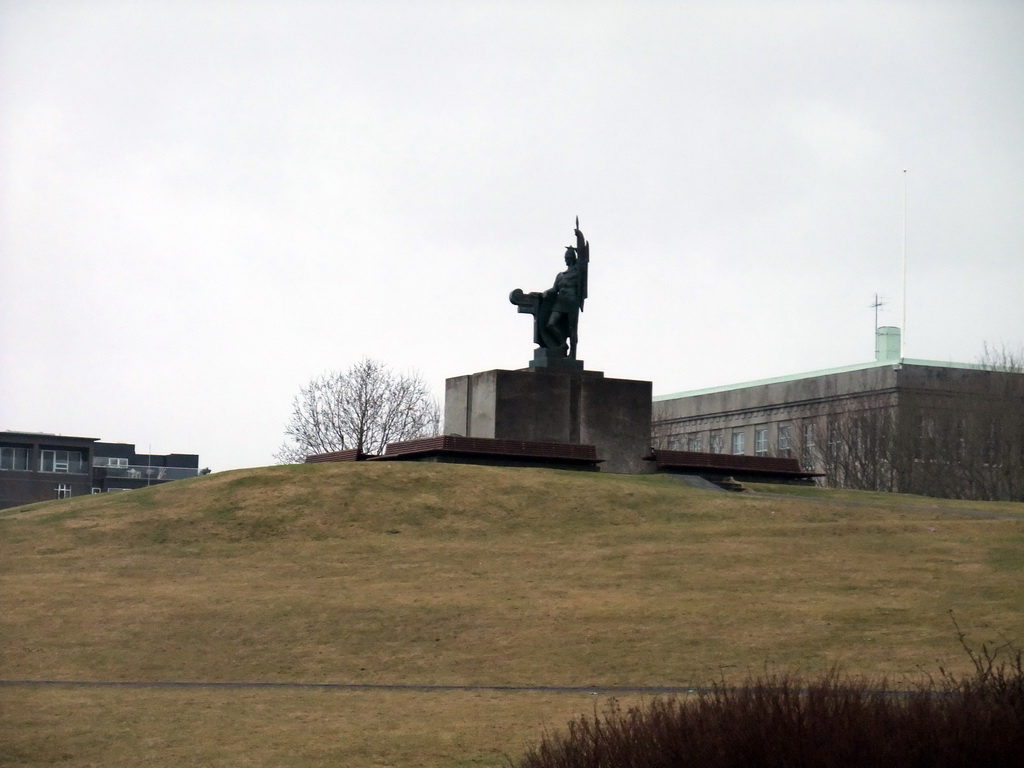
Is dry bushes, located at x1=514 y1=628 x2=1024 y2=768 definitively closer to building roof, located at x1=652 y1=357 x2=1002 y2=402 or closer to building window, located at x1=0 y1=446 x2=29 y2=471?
building roof, located at x1=652 y1=357 x2=1002 y2=402

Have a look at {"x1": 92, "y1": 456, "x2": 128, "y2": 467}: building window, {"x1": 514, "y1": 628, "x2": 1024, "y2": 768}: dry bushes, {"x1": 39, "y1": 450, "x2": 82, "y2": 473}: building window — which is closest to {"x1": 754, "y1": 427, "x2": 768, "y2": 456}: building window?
{"x1": 39, "y1": 450, "x2": 82, "y2": 473}: building window

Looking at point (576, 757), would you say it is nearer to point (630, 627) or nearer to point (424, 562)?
point (630, 627)

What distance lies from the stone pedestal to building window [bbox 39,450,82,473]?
75.9 metres

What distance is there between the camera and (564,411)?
30.3m

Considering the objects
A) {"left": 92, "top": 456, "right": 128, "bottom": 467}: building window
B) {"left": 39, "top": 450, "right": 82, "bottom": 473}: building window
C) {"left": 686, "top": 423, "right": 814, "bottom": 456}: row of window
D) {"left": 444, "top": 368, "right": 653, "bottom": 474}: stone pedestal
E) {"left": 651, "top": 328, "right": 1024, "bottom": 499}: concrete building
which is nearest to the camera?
{"left": 444, "top": 368, "right": 653, "bottom": 474}: stone pedestal

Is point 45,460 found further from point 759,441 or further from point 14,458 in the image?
point 759,441

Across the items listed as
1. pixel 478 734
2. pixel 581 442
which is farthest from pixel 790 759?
pixel 581 442

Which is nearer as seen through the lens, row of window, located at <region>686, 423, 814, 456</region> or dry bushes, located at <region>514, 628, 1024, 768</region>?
dry bushes, located at <region>514, 628, 1024, 768</region>

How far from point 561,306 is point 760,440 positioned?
42559mm

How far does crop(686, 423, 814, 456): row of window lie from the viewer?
62562 millimetres

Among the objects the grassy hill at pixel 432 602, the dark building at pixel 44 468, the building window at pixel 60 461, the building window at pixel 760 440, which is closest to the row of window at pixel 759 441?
the building window at pixel 760 440

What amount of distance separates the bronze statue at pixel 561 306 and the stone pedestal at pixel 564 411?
764 mm

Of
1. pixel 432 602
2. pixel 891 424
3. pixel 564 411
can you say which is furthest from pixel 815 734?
pixel 891 424

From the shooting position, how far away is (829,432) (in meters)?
55.6
